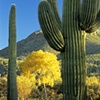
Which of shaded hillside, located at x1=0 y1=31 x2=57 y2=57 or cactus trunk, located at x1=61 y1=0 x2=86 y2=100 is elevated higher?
shaded hillside, located at x1=0 y1=31 x2=57 y2=57

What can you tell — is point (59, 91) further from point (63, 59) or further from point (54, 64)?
point (63, 59)

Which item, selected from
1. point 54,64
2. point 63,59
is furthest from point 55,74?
point 63,59

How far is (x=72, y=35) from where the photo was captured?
9305 mm

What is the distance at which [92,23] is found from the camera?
9320 mm

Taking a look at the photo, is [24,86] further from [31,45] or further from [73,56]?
[31,45]

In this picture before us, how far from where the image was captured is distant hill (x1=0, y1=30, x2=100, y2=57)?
12294 cm

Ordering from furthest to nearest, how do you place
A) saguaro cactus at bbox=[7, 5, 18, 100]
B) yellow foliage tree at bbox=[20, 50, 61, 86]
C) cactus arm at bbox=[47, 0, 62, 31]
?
yellow foliage tree at bbox=[20, 50, 61, 86] → saguaro cactus at bbox=[7, 5, 18, 100] → cactus arm at bbox=[47, 0, 62, 31]

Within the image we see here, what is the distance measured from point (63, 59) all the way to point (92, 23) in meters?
1.35

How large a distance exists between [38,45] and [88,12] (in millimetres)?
128348

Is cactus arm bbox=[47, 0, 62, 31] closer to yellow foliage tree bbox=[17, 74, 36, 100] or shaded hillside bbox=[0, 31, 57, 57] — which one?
yellow foliage tree bbox=[17, 74, 36, 100]

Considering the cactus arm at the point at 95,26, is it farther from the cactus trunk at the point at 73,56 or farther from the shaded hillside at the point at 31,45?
the shaded hillside at the point at 31,45

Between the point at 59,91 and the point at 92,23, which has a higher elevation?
the point at 92,23

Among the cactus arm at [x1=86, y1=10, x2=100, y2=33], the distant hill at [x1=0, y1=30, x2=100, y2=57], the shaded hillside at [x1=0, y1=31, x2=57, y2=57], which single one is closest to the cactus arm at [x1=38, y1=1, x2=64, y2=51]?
the cactus arm at [x1=86, y1=10, x2=100, y2=33]

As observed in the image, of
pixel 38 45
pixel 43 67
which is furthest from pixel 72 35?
pixel 38 45
